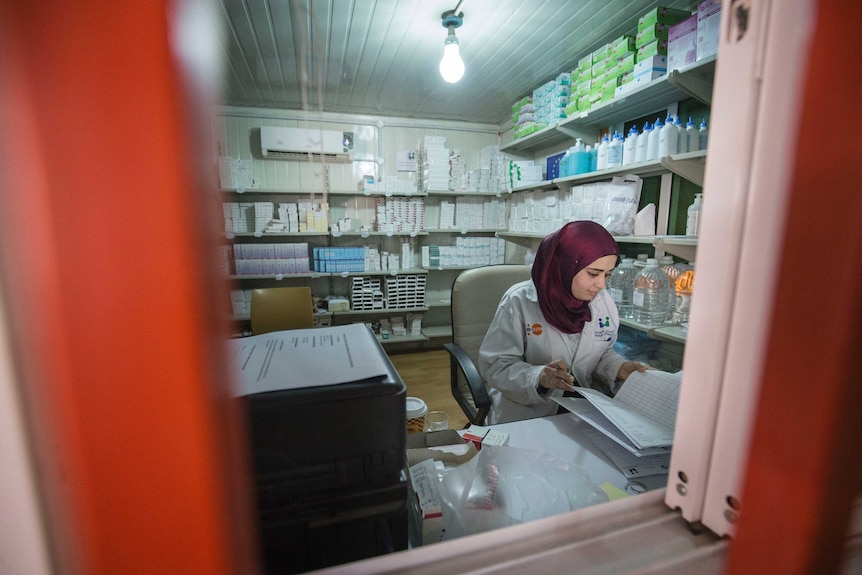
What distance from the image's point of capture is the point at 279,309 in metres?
2.37

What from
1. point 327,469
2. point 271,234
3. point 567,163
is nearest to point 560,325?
point 327,469

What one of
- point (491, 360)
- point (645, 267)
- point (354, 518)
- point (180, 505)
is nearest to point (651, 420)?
point (491, 360)

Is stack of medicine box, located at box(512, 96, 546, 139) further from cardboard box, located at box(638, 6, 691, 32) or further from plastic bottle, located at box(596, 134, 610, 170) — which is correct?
cardboard box, located at box(638, 6, 691, 32)

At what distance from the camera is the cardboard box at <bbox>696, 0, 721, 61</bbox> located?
1.49 metres

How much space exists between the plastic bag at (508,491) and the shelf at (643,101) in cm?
173

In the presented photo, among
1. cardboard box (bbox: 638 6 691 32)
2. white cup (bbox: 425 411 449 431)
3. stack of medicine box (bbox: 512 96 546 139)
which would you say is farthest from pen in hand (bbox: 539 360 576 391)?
stack of medicine box (bbox: 512 96 546 139)

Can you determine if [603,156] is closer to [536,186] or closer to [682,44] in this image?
[682,44]

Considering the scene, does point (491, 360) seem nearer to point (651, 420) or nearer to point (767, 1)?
point (651, 420)

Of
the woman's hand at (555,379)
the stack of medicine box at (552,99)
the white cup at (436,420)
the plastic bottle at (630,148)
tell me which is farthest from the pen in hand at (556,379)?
the stack of medicine box at (552,99)

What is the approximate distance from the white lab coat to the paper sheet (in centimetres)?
96

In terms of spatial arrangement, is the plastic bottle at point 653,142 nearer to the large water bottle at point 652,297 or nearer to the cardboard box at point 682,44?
the cardboard box at point 682,44

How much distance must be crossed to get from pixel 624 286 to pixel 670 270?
0.29m

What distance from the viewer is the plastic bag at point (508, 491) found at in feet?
1.94

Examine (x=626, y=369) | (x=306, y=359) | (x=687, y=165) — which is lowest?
(x=626, y=369)
